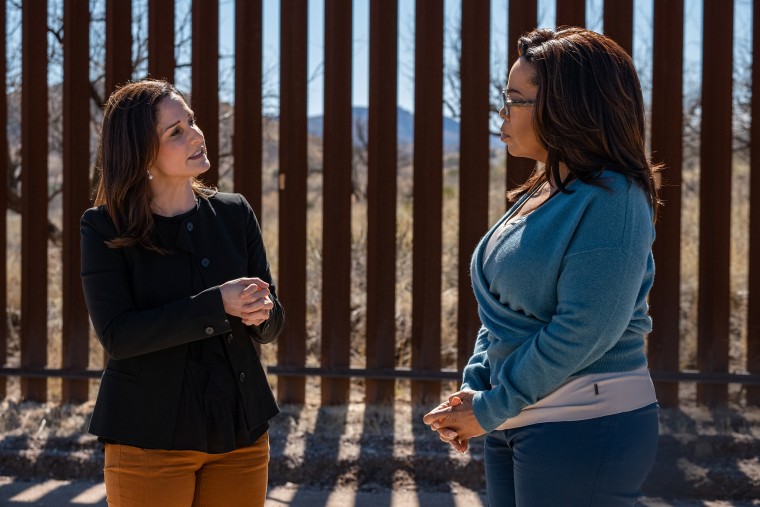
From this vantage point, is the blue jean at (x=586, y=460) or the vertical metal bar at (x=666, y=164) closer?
the blue jean at (x=586, y=460)

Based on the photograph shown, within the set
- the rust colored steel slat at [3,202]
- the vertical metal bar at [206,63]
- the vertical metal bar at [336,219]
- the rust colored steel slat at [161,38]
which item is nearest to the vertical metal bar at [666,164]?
the vertical metal bar at [336,219]

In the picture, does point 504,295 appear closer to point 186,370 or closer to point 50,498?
point 186,370

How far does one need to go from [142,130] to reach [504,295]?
100 cm

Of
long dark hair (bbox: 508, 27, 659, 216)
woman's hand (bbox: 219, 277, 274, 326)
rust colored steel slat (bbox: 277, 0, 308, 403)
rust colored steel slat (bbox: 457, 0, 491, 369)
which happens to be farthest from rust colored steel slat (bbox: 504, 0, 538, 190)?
long dark hair (bbox: 508, 27, 659, 216)

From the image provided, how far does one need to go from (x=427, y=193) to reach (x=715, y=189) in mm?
1371

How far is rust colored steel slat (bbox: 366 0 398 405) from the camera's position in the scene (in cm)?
468

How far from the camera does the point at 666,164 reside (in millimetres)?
4633

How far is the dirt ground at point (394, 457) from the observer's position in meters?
4.13

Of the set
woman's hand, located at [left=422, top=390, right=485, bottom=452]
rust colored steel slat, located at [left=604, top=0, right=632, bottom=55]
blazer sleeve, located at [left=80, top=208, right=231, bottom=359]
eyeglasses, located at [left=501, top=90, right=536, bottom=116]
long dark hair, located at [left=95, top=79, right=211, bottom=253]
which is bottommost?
woman's hand, located at [left=422, top=390, right=485, bottom=452]

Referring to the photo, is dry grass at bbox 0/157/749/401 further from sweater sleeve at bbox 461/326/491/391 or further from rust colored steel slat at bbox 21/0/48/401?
sweater sleeve at bbox 461/326/491/391

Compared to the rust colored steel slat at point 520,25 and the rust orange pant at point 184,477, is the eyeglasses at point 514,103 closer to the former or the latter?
the rust orange pant at point 184,477

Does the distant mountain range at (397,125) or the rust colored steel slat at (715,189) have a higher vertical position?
the distant mountain range at (397,125)

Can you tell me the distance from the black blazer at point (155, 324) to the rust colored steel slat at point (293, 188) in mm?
2273

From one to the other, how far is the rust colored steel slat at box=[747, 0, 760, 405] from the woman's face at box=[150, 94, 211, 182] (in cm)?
310
